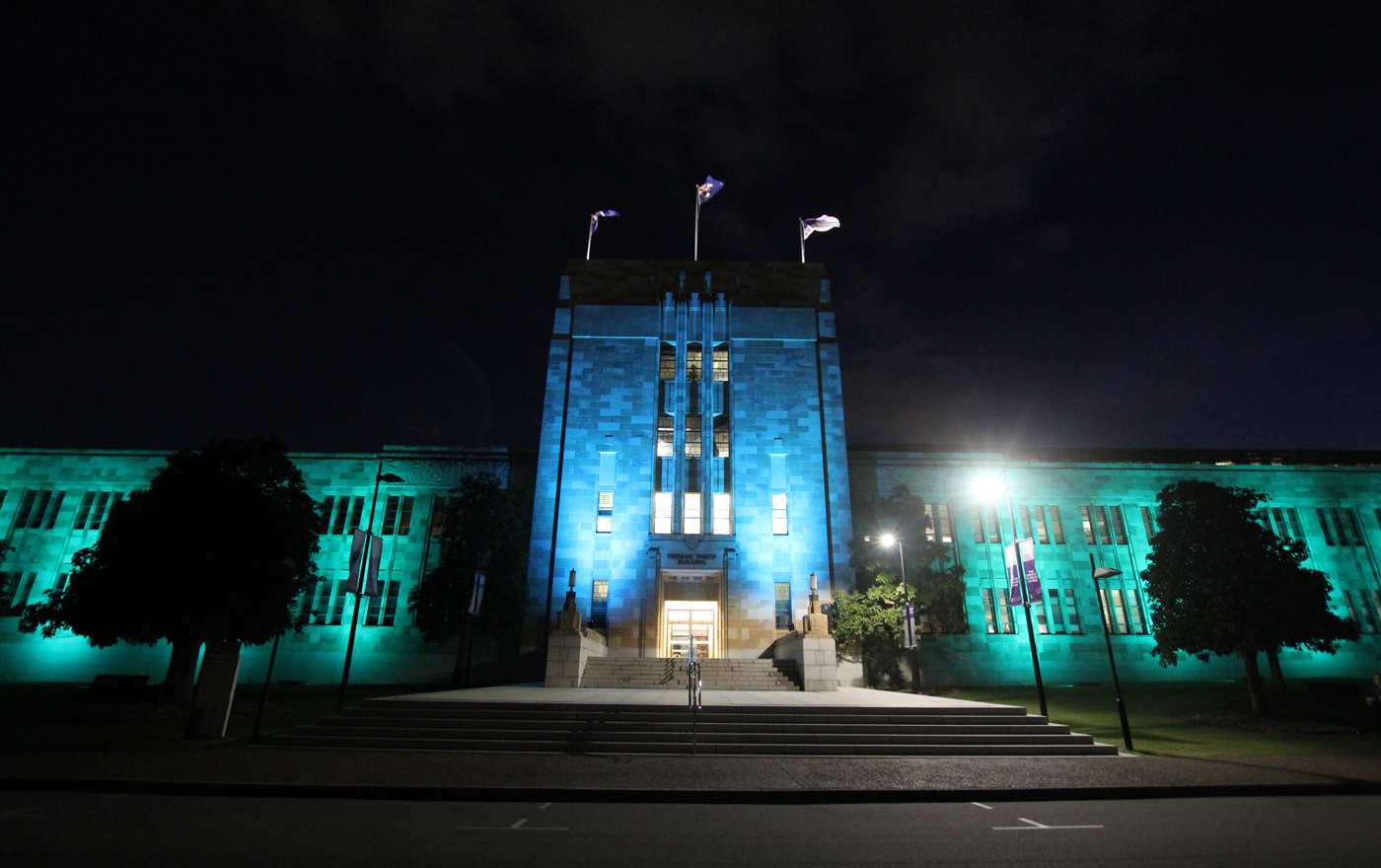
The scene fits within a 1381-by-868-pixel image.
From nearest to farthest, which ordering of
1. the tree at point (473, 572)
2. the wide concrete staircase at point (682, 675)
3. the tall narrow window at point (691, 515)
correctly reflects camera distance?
the wide concrete staircase at point (682, 675), the tree at point (473, 572), the tall narrow window at point (691, 515)

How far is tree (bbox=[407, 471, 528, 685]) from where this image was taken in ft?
115

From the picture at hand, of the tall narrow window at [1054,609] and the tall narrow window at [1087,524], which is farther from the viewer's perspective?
the tall narrow window at [1087,524]

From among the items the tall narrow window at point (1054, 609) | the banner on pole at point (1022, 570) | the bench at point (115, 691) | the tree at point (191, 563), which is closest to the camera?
the banner on pole at point (1022, 570)

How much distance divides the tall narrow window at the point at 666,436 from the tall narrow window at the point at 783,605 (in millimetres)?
10847

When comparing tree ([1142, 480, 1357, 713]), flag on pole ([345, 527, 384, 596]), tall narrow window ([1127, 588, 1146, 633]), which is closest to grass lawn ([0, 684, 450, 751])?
flag on pole ([345, 527, 384, 596])

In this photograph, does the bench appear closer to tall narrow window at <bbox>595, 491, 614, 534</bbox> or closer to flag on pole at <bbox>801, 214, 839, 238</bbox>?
tall narrow window at <bbox>595, 491, 614, 534</bbox>

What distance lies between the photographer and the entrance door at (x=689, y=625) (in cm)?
3694

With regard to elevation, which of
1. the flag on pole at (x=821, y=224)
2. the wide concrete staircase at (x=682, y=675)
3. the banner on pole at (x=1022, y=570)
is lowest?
the wide concrete staircase at (x=682, y=675)

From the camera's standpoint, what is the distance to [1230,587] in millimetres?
25078

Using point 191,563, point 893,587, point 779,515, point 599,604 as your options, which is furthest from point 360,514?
point 893,587

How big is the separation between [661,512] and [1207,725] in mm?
27319

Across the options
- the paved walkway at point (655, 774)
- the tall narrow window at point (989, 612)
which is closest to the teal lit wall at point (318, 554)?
the paved walkway at point (655, 774)

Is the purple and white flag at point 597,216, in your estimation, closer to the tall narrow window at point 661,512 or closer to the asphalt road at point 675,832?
the tall narrow window at point 661,512

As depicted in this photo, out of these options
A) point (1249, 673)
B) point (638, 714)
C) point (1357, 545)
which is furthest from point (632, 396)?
point (1357, 545)
